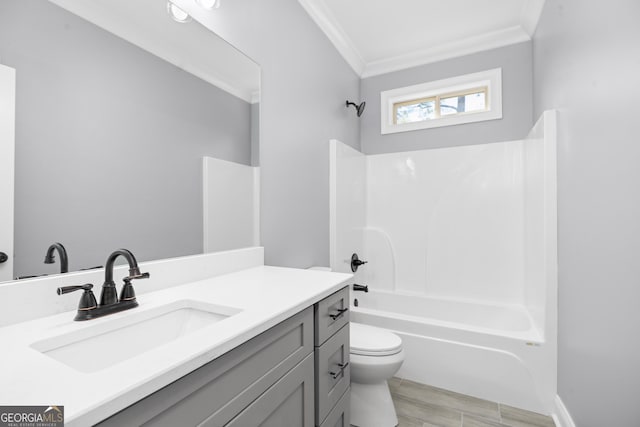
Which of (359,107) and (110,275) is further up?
(359,107)

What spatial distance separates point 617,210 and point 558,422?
54.5 inches

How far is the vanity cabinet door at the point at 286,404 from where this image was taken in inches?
31.5

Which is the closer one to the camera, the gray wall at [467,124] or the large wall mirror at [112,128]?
the large wall mirror at [112,128]

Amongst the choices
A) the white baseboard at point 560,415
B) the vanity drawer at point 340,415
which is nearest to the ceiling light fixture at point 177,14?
the vanity drawer at point 340,415

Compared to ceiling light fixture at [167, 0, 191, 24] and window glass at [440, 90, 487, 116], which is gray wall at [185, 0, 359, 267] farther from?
window glass at [440, 90, 487, 116]

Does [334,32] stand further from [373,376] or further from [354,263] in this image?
[373,376]

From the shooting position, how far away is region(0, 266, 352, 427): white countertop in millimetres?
486

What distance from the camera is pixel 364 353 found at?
171 cm

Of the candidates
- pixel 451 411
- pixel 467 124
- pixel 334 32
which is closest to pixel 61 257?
pixel 451 411

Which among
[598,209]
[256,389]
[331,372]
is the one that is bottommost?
[331,372]

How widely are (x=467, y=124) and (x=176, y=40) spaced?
2.58m

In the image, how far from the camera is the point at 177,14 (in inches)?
50.2

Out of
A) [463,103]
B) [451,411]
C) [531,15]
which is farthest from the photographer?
[463,103]

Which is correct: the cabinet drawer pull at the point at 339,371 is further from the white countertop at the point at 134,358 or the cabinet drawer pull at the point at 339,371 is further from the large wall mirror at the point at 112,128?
the large wall mirror at the point at 112,128
